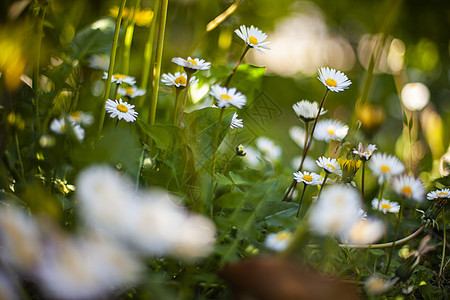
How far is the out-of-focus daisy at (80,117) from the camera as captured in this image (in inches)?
19.6

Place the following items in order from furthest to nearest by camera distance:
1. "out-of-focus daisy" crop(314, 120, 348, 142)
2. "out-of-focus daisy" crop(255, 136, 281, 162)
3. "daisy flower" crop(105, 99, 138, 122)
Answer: "out-of-focus daisy" crop(255, 136, 281, 162)
"out-of-focus daisy" crop(314, 120, 348, 142)
"daisy flower" crop(105, 99, 138, 122)

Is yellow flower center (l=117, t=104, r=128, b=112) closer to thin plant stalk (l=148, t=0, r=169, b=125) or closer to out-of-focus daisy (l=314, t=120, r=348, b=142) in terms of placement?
thin plant stalk (l=148, t=0, r=169, b=125)

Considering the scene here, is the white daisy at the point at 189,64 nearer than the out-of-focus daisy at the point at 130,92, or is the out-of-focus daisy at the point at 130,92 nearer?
the white daisy at the point at 189,64

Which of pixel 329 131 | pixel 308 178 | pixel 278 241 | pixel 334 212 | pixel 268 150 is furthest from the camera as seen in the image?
pixel 268 150

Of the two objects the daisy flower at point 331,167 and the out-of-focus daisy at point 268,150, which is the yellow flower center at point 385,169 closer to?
the daisy flower at point 331,167

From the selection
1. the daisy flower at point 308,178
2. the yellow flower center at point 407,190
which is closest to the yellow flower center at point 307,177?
the daisy flower at point 308,178

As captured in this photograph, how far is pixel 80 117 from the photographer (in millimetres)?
527

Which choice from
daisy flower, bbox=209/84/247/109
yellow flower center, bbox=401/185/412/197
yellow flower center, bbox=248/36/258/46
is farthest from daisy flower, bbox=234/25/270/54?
yellow flower center, bbox=401/185/412/197

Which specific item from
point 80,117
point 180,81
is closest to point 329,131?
point 180,81

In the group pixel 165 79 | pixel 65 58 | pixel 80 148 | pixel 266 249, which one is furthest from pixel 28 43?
pixel 266 249

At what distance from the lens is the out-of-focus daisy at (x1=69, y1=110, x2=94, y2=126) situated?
50 centimetres

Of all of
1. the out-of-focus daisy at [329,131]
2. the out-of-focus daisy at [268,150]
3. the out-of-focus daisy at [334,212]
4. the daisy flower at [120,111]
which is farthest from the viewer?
the out-of-focus daisy at [268,150]

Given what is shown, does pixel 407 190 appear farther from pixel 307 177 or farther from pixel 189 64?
pixel 189 64

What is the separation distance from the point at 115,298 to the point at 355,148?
11.9 inches
